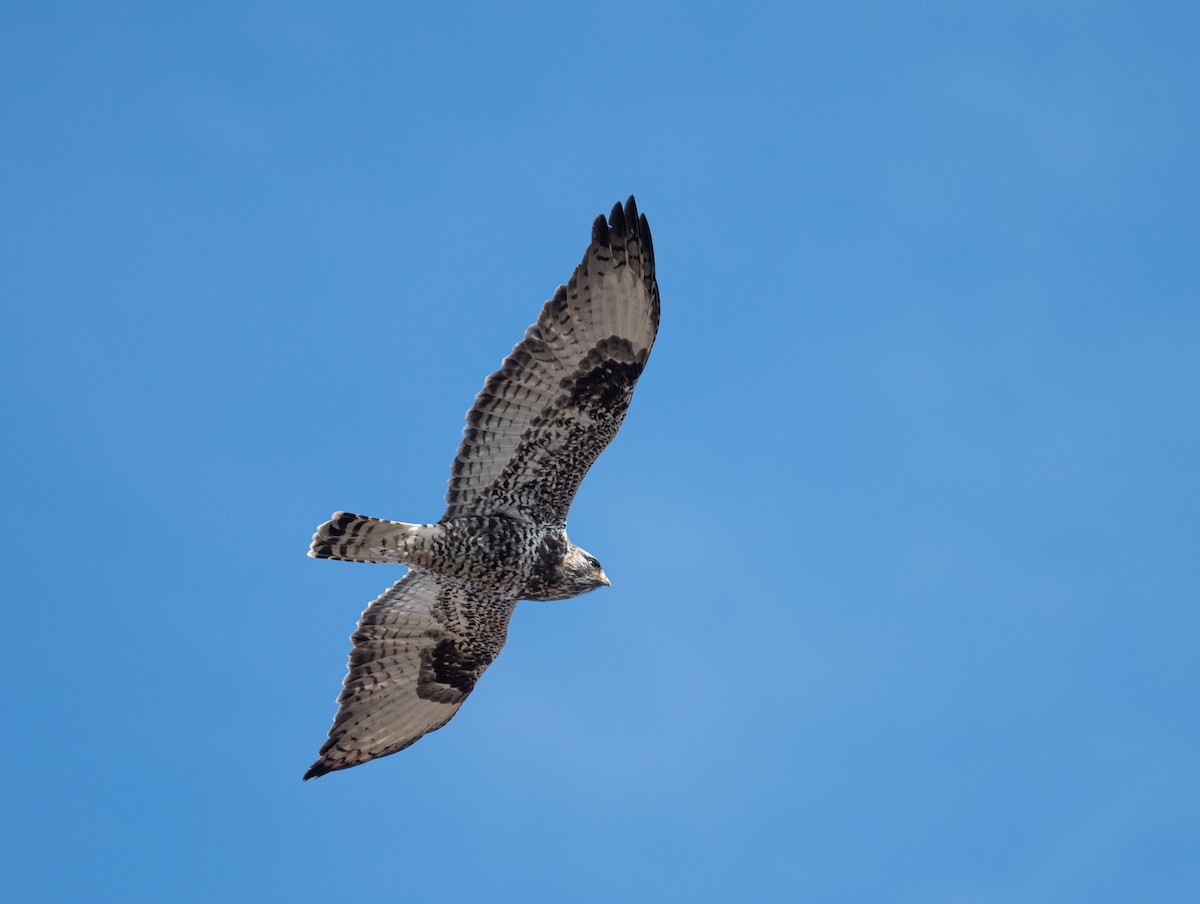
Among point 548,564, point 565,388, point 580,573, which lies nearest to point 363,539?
point 548,564

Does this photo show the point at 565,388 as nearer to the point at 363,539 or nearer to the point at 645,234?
the point at 645,234

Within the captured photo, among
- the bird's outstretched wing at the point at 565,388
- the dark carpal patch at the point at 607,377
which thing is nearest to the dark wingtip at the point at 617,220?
the bird's outstretched wing at the point at 565,388

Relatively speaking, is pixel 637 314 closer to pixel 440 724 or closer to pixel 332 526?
pixel 332 526

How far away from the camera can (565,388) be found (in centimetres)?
1039

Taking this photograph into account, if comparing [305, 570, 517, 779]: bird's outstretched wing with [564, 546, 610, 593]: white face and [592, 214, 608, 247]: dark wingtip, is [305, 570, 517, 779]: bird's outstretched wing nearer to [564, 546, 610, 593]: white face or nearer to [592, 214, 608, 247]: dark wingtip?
[564, 546, 610, 593]: white face

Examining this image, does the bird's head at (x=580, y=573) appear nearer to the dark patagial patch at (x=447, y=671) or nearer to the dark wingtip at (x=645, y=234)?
the dark patagial patch at (x=447, y=671)

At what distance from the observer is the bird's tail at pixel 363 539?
33.8 feet

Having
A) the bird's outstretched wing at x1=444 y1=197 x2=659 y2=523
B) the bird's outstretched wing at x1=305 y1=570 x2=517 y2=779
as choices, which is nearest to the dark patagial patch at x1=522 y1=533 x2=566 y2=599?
the bird's outstretched wing at x1=444 y1=197 x2=659 y2=523

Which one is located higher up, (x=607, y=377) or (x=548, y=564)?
(x=607, y=377)

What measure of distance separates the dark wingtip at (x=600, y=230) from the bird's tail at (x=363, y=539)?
252 centimetres

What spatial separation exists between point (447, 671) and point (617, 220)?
4.04 m

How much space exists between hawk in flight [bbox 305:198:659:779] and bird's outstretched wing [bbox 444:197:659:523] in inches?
0.4

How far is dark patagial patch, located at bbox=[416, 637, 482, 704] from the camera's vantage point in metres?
11.6

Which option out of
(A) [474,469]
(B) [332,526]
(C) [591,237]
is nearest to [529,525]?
(A) [474,469]
